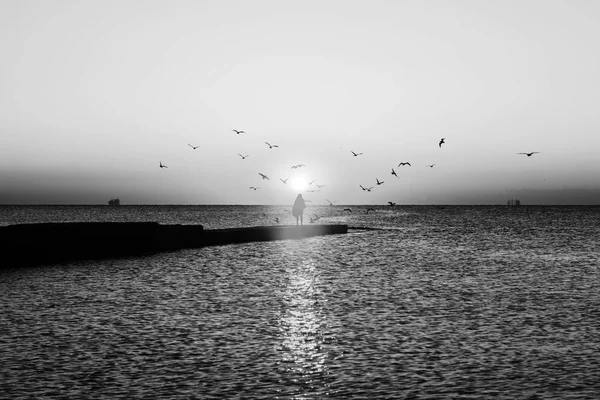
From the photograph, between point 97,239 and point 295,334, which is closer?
point 295,334

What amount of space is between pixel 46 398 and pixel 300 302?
14205mm

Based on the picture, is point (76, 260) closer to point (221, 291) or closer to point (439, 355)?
point (221, 291)

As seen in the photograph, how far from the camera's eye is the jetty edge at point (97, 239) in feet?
136

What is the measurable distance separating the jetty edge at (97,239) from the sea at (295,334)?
3278 mm

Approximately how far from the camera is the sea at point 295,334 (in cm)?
1383

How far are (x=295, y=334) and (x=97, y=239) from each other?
1261 inches

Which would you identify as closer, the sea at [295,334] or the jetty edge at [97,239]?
the sea at [295,334]

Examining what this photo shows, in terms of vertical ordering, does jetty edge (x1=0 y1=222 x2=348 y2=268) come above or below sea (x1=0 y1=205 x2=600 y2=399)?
above

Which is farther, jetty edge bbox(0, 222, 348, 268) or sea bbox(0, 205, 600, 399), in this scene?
jetty edge bbox(0, 222, 348, 268)

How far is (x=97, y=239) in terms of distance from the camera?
158 ft

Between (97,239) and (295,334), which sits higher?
(97,239)

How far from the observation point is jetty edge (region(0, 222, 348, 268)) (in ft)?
136

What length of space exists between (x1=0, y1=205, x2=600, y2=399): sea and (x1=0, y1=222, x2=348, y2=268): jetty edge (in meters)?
3.28

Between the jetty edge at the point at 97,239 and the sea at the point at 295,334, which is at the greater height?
the jetty edge at the point at 97,239
